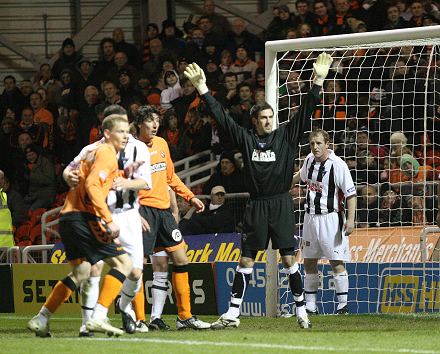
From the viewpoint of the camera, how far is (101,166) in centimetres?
896

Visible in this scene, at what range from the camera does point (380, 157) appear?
1345 centimetres

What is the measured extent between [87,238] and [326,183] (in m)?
3.87

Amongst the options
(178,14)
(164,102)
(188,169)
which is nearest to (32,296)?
(188,169)

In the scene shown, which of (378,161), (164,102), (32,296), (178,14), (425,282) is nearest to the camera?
(425,282)

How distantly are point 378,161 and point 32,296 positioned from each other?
4735 mm

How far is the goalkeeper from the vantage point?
10.3 metres

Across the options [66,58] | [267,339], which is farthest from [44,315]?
[66,58]

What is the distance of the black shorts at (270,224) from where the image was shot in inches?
405

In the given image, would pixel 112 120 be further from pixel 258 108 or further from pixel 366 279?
pixel 366 279

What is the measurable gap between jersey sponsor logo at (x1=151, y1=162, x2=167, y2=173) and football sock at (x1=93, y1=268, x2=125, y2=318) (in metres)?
1.57

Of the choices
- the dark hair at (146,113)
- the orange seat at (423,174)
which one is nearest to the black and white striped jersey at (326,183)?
the orange seat at (423,174)

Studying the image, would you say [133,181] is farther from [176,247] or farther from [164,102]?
[164,102]

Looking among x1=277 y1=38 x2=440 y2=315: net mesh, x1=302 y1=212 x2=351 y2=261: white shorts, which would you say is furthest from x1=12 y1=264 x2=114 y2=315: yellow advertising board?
x1=302 y1=212 x2=351 y2=261: white shorts

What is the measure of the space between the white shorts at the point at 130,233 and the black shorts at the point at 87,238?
0.24m
